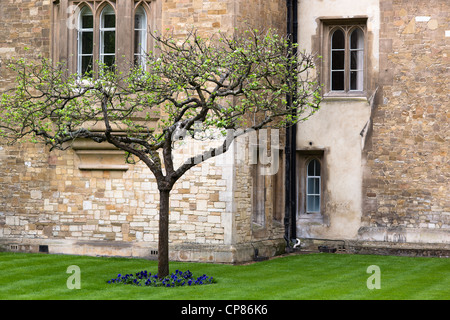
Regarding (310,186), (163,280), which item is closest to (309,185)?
(310,186)

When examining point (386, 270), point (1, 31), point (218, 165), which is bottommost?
point (386, 270)

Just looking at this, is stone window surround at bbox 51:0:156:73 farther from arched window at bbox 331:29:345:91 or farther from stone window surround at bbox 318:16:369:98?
arched window at bbox 331:29:345:91

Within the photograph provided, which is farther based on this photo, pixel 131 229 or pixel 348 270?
pixel 131 229

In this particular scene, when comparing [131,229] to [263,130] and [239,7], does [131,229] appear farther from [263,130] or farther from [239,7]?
A: [239,7]

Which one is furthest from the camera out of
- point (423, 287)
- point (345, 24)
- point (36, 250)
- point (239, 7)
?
point (345, 24)

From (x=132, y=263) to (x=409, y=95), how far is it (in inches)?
301

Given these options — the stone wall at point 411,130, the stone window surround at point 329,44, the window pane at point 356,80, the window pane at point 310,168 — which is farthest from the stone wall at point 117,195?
the stone wall at point 411,130

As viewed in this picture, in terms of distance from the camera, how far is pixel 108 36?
17328 mm

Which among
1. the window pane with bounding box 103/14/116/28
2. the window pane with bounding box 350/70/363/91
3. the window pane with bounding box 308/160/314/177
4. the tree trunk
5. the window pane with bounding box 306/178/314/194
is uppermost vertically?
the window pane with bounding box 103/14/116/28

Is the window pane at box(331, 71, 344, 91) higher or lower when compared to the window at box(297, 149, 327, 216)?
higher

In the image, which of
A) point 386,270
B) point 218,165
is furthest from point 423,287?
point 218,165

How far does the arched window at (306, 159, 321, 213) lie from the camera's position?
20.0 m

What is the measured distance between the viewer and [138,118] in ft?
55.6

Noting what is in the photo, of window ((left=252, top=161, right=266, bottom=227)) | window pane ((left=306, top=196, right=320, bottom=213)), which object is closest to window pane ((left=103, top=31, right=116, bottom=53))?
window ((left=252, top=161, right=266, bottom=227))
